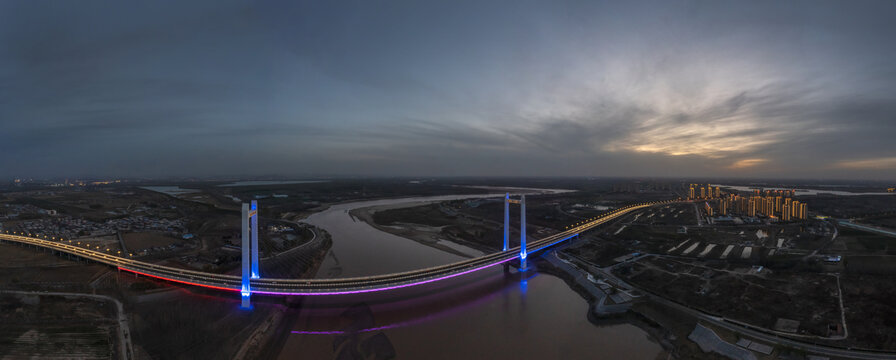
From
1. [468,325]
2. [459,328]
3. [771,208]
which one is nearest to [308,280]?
[459,328]

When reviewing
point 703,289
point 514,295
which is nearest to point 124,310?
point 514,295

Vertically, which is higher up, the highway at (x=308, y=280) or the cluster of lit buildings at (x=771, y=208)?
the cluster of lit buildings at (x=771, y=208)

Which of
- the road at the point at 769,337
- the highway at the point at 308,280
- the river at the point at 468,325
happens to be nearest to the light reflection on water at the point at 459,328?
the river at the point at 468,325

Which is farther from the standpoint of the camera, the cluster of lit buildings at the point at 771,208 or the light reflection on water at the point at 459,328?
the cluster of lit buildings at the point at 771,208

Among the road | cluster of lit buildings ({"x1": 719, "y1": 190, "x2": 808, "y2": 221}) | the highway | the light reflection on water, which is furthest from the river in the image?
cluster of lit buildings ({"x1": 719, "y1": 190, "x2": 808, "y2": 221})

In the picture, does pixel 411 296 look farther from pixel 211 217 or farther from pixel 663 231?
pixel 211 217

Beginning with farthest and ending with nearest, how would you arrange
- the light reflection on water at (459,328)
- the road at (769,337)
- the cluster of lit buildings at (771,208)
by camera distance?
the cluster of lit buildings at (771,208) → the light reflection on water at (459,328) → the road at (769,337)

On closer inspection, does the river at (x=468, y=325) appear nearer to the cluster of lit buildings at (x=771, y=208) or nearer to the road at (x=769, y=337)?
the road at (x=769, y=337)

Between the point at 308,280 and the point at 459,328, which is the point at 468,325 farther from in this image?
the point at 308,280

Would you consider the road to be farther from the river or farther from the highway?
the highway
